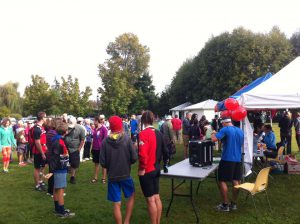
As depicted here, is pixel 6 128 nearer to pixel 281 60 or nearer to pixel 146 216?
pixel 146 216

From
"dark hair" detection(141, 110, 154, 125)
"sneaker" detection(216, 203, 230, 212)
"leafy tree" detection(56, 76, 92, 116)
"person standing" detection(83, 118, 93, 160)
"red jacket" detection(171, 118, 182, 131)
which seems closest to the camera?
"dark hair" detection(141, 110, 154, 125)

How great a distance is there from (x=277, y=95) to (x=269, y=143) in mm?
3519

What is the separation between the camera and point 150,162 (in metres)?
4.36

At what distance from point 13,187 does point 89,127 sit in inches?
192

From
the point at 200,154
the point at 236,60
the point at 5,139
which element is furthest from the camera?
the point at 236,60

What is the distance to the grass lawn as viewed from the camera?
5301mm

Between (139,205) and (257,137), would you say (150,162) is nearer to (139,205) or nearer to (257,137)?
(139,205)

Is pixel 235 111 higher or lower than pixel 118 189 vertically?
higher

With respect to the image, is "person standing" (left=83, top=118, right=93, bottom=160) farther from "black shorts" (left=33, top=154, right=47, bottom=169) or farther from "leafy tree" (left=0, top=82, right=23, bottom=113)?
"leafy tree" (left=0, top=82, right=23, bottom=113)

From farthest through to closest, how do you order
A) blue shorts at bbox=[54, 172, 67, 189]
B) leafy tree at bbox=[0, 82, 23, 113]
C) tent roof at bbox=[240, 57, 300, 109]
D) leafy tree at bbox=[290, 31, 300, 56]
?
leafy tree at bbox=[0, 82, 23, 113] < leafy tree at bbox=[290, 31, 300, 56] < tent roof at bbox=[240, 57, 300, 109] < blue shorts at bbox=[54, 172, 67, 189]

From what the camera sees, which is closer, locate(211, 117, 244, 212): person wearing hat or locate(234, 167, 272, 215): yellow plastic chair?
locate(234, 167, 272, 215): yellow plastic chair

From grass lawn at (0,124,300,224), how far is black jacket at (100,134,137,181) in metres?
1.29

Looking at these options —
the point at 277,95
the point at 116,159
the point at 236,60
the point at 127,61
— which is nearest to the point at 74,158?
the point at 116,159

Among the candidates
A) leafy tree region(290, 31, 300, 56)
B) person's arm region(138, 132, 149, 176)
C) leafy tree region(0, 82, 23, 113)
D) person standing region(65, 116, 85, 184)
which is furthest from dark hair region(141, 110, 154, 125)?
leafy tree region(0, 82, 23, 113)
